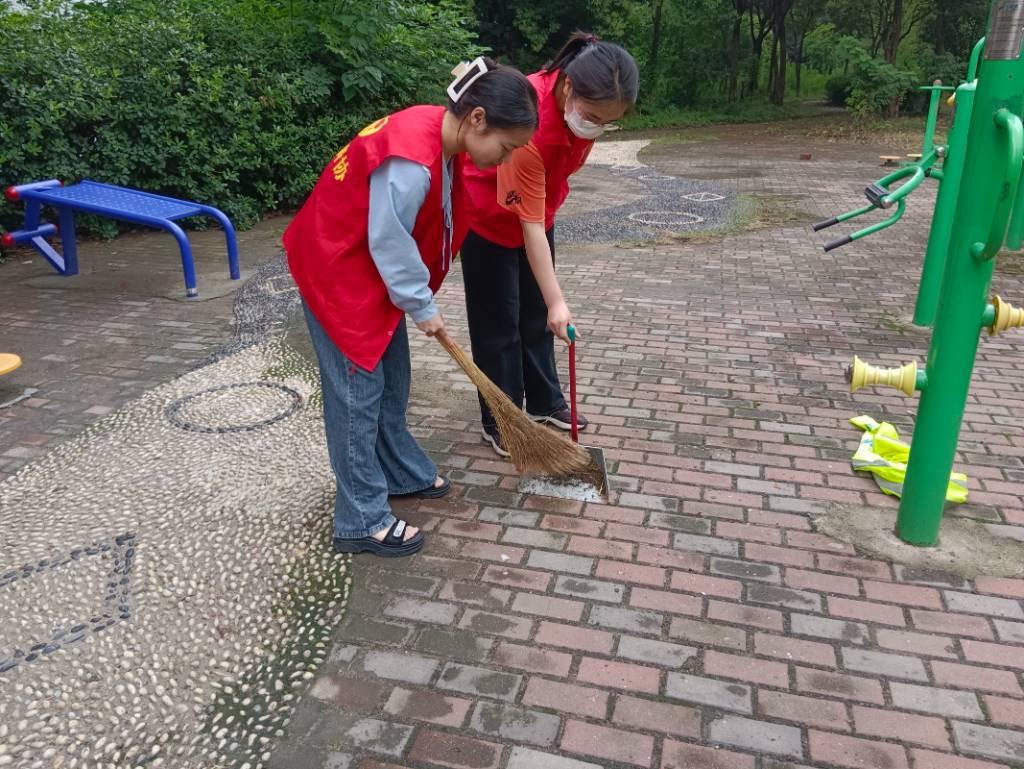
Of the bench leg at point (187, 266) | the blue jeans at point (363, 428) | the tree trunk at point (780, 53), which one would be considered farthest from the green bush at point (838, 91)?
the blue jeans at point (363, 428)

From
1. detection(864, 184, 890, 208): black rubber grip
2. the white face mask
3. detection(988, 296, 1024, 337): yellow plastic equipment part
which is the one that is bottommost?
detection(988, 296, 1024, 337): yellow plastic equipment part

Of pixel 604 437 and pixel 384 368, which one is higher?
pixel 384 368

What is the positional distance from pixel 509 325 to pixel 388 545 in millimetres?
1006

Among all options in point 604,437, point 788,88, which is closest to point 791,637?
point 604,437

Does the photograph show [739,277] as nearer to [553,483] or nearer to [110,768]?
[553,483]

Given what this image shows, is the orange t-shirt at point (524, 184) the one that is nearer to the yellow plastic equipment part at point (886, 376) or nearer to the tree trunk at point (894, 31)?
the yellow plastic equipment part at point (886, 376)

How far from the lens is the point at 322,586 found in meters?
2.59

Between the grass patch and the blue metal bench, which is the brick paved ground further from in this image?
the grass patch

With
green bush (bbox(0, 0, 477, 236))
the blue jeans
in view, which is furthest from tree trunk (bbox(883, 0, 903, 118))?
the blue jeans

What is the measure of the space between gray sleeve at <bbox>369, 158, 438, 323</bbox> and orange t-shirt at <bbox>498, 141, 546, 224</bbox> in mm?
520

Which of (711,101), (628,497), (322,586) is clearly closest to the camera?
(322,586)

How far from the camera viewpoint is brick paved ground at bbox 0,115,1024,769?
6.55 ft

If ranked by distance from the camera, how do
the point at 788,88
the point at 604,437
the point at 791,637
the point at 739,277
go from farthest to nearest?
the point at 788,88, the point at 739,277, the point at 604,437, the point at 791,637

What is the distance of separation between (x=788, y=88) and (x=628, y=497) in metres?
34.6
